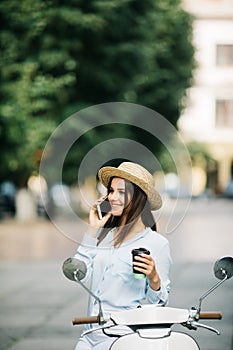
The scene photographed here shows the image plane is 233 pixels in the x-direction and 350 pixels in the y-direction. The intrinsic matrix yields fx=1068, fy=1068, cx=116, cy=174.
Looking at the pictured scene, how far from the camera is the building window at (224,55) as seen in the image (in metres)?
66.3

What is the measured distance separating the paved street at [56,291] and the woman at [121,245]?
15.8 inches

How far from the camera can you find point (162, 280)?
4.00 meters

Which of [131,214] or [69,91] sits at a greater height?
[131,214]

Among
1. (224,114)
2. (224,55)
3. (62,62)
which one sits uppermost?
(62,62)

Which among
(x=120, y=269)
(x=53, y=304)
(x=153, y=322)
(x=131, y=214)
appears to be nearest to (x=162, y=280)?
(x=120, y=269)

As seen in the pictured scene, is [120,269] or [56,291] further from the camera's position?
[56,291]

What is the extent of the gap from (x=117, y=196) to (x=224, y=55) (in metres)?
63.1

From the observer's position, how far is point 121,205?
413 centimetres

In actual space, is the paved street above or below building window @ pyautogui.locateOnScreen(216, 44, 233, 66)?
A: below

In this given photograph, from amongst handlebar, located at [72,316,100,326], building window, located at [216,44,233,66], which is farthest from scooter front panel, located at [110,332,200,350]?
building window, located at [216,44,233,66]

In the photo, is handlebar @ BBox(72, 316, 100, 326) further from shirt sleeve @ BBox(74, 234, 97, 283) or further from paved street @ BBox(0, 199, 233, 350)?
paved street @ BBox(0, 199, 233, 350)

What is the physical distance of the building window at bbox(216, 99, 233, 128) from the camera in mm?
70375

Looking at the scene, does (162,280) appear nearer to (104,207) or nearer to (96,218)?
(96,218)

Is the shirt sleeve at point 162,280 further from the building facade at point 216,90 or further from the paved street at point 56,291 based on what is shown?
the building facade at point 216,90
